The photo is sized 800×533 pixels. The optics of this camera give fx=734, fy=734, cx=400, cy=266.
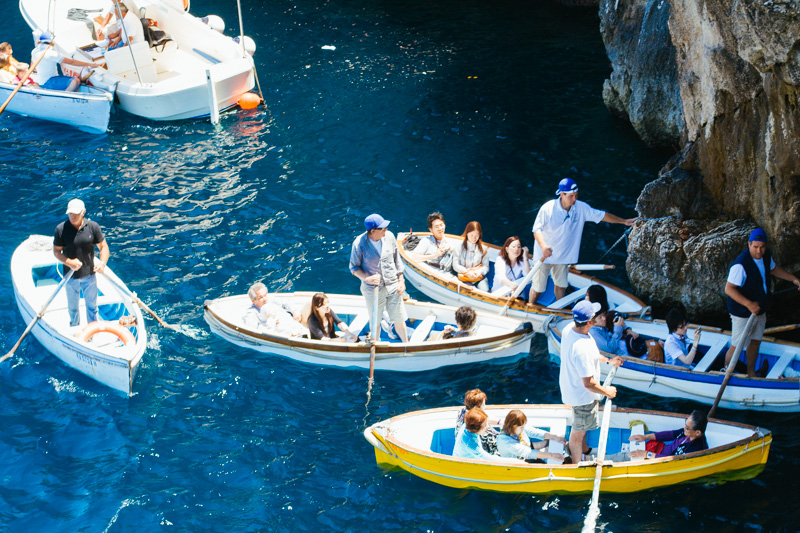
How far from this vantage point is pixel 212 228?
16.1 meters

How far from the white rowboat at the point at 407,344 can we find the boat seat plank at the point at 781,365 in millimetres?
3635

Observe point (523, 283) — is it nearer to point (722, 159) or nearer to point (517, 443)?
point (517, 443)

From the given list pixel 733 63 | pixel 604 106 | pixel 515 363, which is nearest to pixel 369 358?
pixel 515 363

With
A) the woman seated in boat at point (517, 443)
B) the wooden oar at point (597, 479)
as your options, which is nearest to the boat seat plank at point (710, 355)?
the wooden oar at point (597, 479)

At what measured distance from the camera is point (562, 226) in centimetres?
1203

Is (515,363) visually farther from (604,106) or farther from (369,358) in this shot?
(604,106)

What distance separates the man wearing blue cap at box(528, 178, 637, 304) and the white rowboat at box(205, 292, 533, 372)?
1.24 meters

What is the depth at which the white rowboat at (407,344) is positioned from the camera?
11.9 meters

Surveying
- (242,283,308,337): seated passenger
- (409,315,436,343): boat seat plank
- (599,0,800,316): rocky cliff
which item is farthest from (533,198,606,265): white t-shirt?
(242,283,308,337): seated passenger

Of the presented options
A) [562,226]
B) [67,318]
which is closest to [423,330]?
[562,226]

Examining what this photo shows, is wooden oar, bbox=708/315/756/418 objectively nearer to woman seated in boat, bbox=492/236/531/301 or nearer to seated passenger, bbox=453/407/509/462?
seated passenger, bbox=453/407/509/462

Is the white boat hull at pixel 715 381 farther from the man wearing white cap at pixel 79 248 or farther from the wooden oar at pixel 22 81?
the wooden oar at pixel 22 81

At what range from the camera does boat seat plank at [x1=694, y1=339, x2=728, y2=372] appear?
11250mm

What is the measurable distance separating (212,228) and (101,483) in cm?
704
